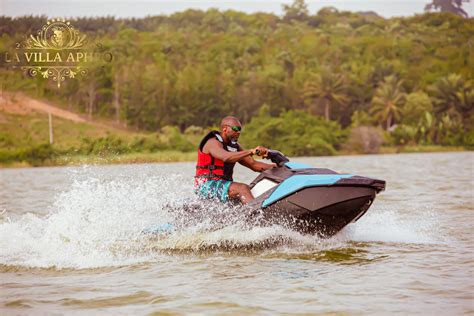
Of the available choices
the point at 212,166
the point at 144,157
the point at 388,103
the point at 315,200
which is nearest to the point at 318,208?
the point at 315,200

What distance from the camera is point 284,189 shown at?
648 cm

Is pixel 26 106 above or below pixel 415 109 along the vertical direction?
above

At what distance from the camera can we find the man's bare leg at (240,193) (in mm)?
6715

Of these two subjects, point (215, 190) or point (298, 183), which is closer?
point (298, 183)

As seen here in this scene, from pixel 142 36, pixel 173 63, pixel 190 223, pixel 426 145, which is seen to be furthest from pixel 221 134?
pixel 142 36

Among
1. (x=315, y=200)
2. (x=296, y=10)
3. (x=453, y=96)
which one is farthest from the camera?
(x=296, y=10)

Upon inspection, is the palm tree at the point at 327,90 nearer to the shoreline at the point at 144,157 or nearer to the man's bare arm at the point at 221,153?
the shoreline at the point at 144,157

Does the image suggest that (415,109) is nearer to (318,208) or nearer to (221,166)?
(221,166)

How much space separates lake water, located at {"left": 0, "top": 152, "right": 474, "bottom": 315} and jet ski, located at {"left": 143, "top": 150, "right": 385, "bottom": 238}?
4.1 inches

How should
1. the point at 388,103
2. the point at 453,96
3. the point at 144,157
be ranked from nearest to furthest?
1. the point at 144,157
2. the point at 388,103
3. the point at 453,96

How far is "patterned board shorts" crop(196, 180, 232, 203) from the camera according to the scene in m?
6.79

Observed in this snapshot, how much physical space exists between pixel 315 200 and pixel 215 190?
1037 millimetres

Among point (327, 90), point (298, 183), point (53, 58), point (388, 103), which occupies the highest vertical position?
point (53, 58)

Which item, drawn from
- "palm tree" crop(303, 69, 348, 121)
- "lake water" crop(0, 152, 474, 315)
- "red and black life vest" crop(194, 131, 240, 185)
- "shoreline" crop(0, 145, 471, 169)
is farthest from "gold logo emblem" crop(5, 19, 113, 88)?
"red and black life vest" crop(194, 131, 240, 185)
